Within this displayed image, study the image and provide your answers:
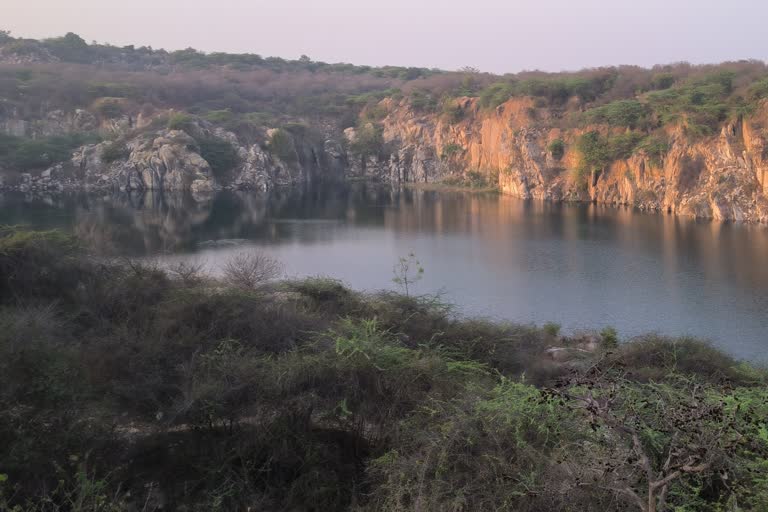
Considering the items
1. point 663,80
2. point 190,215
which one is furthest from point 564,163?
point 190,215

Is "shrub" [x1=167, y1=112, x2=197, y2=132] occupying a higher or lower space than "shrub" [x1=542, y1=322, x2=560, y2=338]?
higher

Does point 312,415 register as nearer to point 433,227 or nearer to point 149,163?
point 433,227

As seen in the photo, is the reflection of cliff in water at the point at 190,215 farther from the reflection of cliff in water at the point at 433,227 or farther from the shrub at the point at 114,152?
the shrub at the point at 114,152

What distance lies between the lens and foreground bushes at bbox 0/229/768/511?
251 inches

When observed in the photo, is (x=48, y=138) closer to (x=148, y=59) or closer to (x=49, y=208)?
(x=49, y=208)

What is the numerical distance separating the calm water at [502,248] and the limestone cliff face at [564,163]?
307 cm

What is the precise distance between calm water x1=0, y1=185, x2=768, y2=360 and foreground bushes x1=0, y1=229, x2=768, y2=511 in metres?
6.08

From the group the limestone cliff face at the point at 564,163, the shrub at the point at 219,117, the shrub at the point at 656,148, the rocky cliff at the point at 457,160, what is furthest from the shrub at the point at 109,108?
the shrub at the point at 656,148

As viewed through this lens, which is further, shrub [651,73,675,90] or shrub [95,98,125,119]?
shrub [95,98,125,119]

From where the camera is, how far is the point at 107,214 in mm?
41719

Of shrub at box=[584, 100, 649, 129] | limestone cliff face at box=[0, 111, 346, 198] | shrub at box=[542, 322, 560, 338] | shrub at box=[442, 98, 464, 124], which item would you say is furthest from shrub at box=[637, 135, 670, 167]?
limestone cliff face at box=[0, 111, 346, 198]

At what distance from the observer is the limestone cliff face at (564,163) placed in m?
38.5

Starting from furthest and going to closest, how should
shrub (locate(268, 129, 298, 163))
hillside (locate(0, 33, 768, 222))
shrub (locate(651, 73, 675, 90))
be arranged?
1. shrub (locate(268, 129, 298, 163))
2. shrub (locate(651, 73, 675, 90))
3. hillside (locate(0, 33, 768, 222))

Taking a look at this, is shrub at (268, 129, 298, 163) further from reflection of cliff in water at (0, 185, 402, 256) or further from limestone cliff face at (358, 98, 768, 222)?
limestone cliff face at (358, 98, 768, 222)
